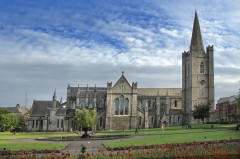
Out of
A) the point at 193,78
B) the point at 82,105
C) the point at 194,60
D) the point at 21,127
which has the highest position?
the point at 194,60

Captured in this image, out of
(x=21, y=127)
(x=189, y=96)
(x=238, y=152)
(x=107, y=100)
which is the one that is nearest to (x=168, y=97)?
(x=189, y=96)

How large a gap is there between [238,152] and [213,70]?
3766 inches

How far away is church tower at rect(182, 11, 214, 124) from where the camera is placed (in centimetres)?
10762

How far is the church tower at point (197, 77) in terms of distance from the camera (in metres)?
108

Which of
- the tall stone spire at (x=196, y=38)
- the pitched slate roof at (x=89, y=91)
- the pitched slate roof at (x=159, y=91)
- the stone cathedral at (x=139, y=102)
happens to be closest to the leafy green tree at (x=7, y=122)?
the stone cathedral at (x=139, y=102)

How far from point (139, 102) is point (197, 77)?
25041 mm

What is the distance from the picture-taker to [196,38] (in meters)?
114

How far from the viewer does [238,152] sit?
18.5 meters

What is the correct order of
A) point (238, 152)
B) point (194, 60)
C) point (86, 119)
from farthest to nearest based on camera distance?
point (194, 60), point (86, 119), point (238, 152)

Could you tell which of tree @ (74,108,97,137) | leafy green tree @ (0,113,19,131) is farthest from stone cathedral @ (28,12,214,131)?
tree @ (74,108,97,137)

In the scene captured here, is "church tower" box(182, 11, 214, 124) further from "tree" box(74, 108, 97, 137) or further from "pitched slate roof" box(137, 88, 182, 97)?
"tree" box(74, 108, 97, 137)

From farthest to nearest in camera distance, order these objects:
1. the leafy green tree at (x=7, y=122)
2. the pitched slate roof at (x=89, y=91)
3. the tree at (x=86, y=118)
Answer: the pitched slate roof at (x=89, y=91)
the leafy green tree at (x=7, y=122)
the tree at (x=86, y=118)

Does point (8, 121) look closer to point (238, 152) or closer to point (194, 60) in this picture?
point (194, 60)

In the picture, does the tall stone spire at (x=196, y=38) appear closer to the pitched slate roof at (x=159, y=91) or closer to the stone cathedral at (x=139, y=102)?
the stone cathedral at (x=139, y=102)
